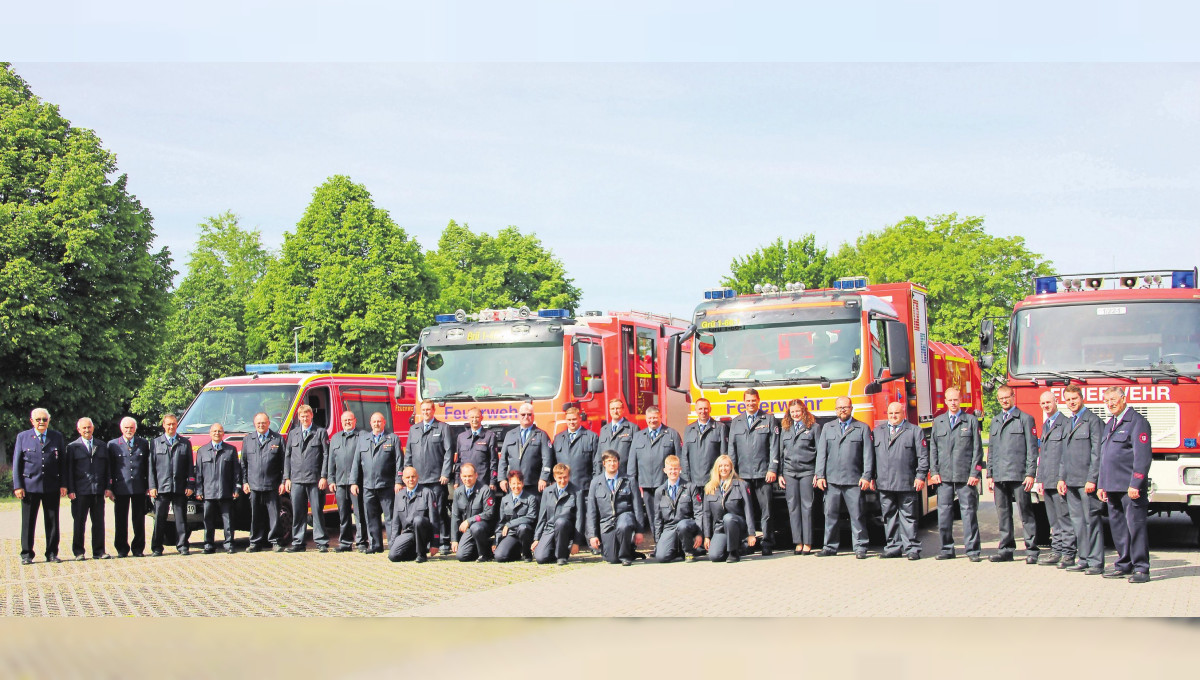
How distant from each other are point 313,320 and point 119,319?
14.8 metres

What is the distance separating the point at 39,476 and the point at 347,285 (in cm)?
3364

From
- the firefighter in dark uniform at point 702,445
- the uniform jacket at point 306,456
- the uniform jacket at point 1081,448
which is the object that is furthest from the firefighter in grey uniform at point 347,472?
the uniform jacket at point 1081,448

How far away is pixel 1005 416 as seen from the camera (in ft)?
40.3

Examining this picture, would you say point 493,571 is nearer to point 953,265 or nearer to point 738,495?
point 738,495

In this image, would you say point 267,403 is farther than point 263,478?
Yes

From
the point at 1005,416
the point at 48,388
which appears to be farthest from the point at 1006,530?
the point at 48,388

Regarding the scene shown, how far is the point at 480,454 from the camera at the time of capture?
46.5 feet

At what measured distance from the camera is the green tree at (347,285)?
153 ft

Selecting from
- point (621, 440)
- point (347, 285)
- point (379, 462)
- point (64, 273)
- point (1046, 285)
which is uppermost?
point (347, 285)

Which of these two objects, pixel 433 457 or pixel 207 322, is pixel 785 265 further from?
pixel 433 457

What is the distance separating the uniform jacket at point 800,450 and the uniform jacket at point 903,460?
828 millimetres

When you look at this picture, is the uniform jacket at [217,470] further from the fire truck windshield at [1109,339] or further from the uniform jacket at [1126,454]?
the uniform jacket at [1126,454]

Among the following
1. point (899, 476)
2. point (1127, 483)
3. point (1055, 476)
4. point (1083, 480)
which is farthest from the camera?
point (899, 476)

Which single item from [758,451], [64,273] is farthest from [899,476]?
[64,273]
